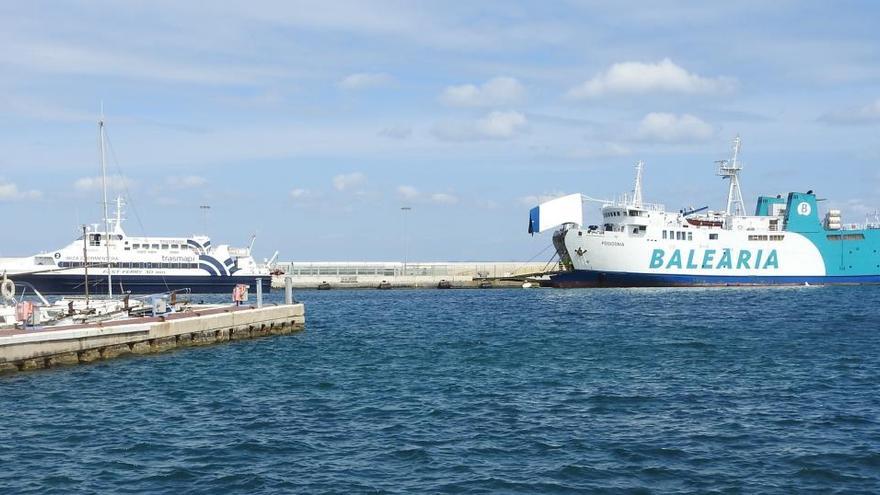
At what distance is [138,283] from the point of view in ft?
274

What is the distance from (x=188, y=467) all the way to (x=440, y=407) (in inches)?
313

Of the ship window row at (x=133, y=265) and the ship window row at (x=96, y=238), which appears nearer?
the ship window row at (x=133, y=265)

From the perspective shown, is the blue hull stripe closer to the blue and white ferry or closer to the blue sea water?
the blue and white ferry

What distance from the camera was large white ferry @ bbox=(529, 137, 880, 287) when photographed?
267ft

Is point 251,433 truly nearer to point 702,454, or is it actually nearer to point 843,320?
point 702,454

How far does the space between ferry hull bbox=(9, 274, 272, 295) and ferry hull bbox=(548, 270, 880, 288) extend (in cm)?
3155

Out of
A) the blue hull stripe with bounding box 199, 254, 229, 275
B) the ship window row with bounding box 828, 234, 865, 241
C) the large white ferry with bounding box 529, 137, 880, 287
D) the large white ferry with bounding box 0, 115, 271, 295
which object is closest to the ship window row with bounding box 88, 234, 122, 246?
the large white ferry with bounding box 0, 115, 271, 295

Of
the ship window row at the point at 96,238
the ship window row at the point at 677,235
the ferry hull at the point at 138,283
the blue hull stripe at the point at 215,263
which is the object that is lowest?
the ferry hull at the point at 138,283

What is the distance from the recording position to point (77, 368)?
29125 millimetres

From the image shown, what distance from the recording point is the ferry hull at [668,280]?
81375 mm

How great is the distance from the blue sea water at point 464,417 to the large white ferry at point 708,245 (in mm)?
40985

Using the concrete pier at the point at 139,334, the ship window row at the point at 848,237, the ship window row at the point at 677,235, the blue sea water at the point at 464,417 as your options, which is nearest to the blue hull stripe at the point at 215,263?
the concrete pier at the point at 139,334

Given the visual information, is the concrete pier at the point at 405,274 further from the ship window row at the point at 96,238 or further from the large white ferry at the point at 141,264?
the ship window row at the point at 96,238

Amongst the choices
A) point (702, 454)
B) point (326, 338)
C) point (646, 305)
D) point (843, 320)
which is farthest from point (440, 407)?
point (646, 305)
